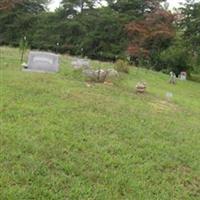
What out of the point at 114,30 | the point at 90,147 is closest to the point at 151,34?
the point at 114,30

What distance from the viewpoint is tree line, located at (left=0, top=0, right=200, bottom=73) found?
74.6 ft

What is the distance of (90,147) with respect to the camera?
5508mm

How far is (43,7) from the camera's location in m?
30.4

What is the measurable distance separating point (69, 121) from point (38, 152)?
60.0 inches

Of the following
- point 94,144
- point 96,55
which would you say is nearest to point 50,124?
point 94,144

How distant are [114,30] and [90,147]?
20314mm

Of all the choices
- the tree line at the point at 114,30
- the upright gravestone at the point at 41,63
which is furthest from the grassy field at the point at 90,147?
the tree line at the point at 114,30

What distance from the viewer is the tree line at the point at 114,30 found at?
74.6ft

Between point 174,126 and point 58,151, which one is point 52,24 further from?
point 58,151

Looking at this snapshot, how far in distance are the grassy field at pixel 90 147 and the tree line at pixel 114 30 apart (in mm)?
14513

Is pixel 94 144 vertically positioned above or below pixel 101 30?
below

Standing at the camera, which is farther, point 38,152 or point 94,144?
point 94,144

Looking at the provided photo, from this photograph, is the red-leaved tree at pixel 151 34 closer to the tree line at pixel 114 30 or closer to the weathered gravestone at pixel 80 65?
the tree line at pixel 114 30

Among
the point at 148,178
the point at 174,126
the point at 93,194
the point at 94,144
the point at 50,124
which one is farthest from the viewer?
the point at 174,126
